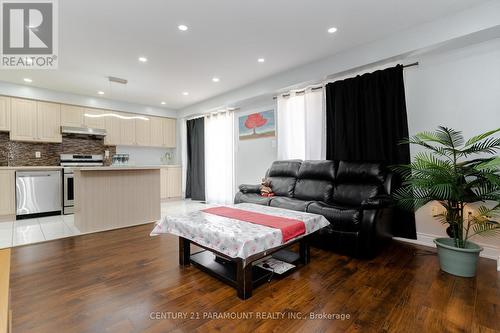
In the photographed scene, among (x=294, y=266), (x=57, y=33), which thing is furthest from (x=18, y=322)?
(x=57, y=33)

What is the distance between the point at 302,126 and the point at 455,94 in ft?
6.78

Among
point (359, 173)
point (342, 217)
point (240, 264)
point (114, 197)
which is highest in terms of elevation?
point (359, 173)

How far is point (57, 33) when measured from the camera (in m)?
2.81

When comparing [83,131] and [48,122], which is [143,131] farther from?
[48,122]

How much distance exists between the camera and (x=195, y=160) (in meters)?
6.45

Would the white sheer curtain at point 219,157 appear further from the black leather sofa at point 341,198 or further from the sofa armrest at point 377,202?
the sofa armrest at point 377,202

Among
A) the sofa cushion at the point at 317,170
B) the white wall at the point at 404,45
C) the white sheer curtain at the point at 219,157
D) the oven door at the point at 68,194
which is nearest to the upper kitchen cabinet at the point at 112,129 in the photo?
the oven door at the point at 68,194

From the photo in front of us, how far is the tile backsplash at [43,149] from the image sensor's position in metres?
4.67

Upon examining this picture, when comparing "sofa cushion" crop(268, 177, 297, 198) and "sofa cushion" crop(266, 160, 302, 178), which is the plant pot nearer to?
"sofa cushion" crop(268, 177, 297, 198)

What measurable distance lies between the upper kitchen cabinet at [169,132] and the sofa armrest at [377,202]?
5635 millimetres

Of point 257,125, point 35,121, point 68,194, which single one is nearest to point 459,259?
point 257,125

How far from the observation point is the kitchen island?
3482 mm

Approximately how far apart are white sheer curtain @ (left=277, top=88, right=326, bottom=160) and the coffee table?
1.78 m

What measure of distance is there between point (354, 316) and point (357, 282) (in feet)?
1.64
